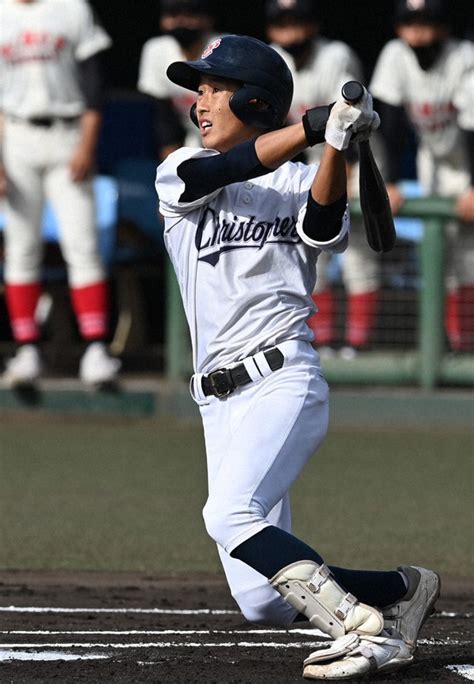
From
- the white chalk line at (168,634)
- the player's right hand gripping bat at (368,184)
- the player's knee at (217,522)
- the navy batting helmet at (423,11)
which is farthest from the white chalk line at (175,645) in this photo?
the navy batting helmet at (423,11)

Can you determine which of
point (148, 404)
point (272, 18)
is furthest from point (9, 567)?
point (272, 18)

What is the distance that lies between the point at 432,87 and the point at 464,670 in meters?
4.92

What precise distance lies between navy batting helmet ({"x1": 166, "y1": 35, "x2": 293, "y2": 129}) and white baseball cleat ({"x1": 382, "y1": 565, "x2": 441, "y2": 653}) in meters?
1.15

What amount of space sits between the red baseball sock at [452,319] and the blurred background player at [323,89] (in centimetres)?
39

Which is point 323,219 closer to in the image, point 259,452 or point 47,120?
point 259,452

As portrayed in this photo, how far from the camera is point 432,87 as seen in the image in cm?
830

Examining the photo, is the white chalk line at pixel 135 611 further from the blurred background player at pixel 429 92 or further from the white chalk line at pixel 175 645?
the blurred background player at pixel 429 92

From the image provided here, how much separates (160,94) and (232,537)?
5.16 m

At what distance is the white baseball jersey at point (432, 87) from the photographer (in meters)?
8.28

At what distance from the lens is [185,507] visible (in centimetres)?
652

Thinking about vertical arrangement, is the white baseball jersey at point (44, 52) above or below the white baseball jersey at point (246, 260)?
above

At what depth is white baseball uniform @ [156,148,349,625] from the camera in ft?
12.3

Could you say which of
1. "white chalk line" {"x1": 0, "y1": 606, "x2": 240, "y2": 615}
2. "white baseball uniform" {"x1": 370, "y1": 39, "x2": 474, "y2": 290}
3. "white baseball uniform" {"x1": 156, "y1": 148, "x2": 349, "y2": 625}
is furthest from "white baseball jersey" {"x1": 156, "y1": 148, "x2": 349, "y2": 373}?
"white baseball uniform" {"x1": 370, "y1": 39, "x2": 474, "y2": 290}

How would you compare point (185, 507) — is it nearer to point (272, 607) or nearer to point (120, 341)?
point (272, 607)
